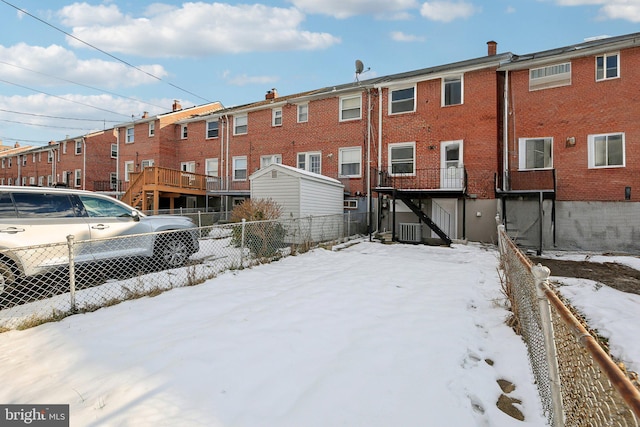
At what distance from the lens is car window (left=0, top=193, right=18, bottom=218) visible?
523cm

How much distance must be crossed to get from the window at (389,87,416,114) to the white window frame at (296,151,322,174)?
4.63 meters

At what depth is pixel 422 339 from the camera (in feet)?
12.6

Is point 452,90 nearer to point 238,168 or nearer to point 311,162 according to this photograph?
point 311,162

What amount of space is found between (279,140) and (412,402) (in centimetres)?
1852

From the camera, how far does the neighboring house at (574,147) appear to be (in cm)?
1194

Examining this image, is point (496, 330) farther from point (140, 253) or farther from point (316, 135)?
point (316, 135)

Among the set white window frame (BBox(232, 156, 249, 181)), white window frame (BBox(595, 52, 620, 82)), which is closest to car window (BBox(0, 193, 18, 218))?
white window frame (BBox(232, 156, 249, 181))

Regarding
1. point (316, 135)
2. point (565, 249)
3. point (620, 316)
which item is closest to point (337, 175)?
point (316, 135)

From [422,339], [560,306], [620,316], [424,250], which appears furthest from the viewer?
[424,250]

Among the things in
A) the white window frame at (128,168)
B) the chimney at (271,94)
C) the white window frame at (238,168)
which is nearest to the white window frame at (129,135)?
the white window frame at (128,168)

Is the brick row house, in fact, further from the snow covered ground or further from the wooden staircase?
the snow covered ground

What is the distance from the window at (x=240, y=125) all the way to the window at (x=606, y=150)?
17747 millimetres

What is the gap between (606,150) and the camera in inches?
487

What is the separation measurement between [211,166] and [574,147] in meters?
20.0
